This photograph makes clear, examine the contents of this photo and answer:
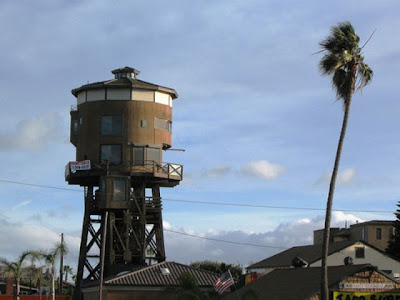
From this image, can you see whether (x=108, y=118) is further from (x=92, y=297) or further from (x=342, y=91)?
(x=342, y=91)

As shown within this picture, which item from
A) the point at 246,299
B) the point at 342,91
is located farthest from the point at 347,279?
the point at 342,91

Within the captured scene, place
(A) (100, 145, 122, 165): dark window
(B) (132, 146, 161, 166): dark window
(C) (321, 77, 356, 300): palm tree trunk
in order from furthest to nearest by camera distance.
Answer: (A) (100, 145, 122, 165): dark window
(B) (132, 146, 161, 166): dark window
(C) (321, 77, 356, 300): palm tree trunk

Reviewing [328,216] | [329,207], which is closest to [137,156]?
[329,207]

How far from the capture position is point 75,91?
79000 mm

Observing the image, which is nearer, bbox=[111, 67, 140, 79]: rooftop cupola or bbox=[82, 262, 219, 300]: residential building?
bbox=[82, 262, 219, 300]: residential building

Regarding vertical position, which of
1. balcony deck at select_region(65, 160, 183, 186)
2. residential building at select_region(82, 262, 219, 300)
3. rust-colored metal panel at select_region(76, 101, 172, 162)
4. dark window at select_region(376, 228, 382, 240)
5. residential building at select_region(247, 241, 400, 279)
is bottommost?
residential building at select_region(82, 262, 219, 300)

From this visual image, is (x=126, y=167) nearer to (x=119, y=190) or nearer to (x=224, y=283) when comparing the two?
(x=119, y=190)

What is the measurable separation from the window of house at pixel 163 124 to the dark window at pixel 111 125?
349 centimetres

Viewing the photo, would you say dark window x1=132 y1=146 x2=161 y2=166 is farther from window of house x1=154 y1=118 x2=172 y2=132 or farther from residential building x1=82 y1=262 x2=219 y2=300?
residential building x1=82 y1=262 x2=219 y2=300

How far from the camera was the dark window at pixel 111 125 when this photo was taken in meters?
75.7

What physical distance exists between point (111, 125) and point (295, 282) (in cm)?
3288

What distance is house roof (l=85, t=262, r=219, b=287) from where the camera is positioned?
63781 mm

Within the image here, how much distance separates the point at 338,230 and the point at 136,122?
58.7m

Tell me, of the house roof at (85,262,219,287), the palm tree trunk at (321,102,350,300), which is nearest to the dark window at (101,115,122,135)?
the house roof at (85,262,219,287)
